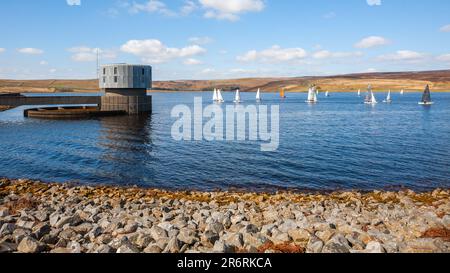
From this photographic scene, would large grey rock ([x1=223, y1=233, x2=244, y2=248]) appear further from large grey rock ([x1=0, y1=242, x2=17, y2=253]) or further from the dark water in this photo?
the dark water

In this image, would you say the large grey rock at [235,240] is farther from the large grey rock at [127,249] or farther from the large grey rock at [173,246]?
the large grey rock at [127,249]

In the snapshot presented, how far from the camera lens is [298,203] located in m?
20.2

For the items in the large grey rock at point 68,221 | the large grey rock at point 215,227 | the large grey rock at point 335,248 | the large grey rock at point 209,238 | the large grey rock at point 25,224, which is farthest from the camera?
the large grey rock at point 68,221

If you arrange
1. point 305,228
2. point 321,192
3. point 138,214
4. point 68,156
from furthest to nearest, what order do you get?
point 68,156
point 321,192
point 138,214
point 305,228

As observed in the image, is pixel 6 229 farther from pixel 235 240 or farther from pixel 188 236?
pixel 235 240

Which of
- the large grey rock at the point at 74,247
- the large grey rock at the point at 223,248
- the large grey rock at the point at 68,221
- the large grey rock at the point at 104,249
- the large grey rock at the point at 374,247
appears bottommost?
the large grey rock at the point at 68,221

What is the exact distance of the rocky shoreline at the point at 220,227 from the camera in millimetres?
11062

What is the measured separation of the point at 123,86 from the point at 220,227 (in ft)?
270

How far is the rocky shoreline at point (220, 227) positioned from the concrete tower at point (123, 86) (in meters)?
72.2

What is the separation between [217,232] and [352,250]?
459cm

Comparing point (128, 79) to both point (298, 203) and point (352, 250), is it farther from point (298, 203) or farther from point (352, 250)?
point (352, 250)

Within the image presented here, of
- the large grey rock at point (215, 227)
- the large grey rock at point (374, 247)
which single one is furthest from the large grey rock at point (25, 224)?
the large grey rock at point (374, 247)

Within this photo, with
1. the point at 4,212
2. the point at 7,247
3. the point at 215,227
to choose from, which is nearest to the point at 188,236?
the point at 215,227
